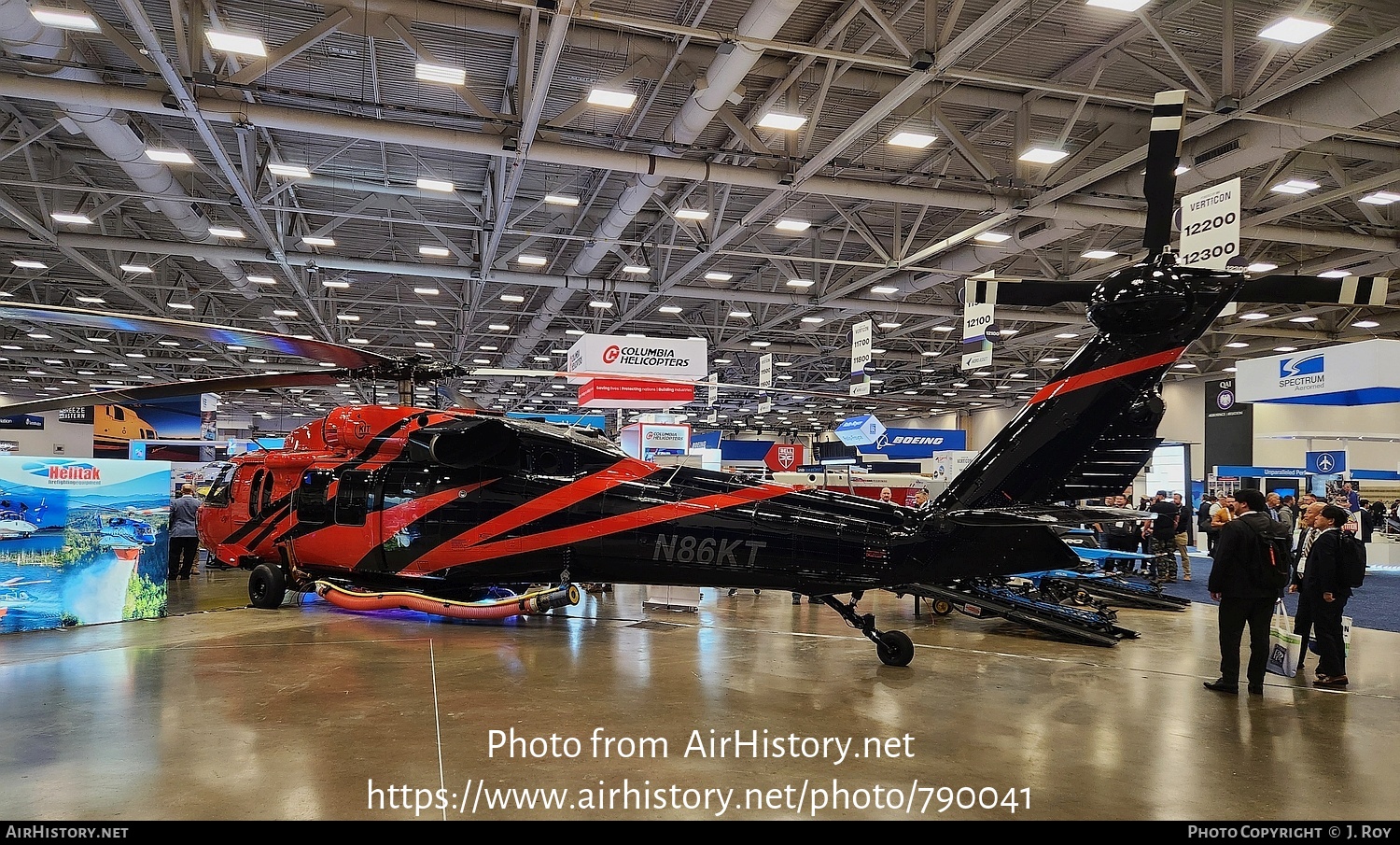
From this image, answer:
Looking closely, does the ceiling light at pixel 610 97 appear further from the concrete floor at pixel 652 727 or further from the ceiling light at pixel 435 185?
the concrete floor at pixel 652 727

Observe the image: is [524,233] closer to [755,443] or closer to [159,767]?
[159,767]

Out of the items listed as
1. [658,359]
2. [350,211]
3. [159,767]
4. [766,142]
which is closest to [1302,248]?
[766,142]

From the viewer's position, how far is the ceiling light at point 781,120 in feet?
33.1

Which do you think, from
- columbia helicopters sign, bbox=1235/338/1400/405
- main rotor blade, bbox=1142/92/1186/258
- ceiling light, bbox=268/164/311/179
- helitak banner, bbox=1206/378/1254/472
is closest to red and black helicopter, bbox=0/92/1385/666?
main rotor blade, bbox=1142/92/1186/258

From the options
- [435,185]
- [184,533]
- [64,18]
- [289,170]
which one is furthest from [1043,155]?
[184,533]

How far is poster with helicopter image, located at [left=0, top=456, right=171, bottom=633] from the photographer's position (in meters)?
8.29

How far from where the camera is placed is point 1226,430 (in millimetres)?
30438

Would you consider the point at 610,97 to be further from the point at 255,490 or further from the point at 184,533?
the point at 184,533

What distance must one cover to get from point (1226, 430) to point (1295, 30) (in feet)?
87.1

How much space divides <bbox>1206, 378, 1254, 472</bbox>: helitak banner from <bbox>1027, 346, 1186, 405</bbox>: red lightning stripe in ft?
84.3

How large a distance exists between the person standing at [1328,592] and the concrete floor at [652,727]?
303 millimetres

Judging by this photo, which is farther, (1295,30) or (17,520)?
(17,520)

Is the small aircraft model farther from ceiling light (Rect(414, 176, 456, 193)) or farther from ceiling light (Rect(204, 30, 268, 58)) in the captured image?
ceiling light (Rect(414, 176, 456, 193))

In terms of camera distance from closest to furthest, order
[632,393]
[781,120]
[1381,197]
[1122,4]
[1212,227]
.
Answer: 1. [1122,4]
2. [1212,227]
3. [781,120]
4. [1381,197]
5. [632,393]
